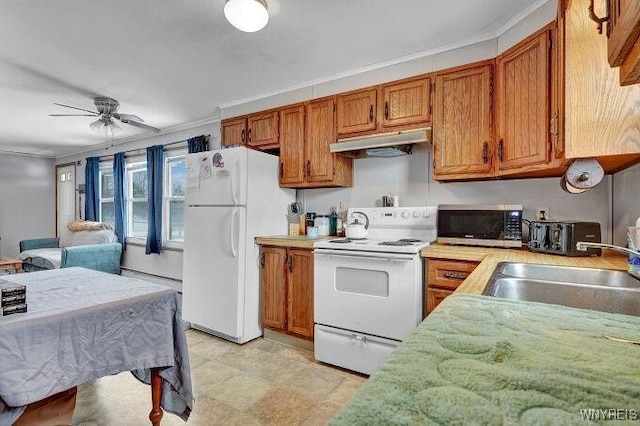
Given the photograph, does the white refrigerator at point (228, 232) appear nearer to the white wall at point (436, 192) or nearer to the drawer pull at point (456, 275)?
the white wall at point (436, 192)

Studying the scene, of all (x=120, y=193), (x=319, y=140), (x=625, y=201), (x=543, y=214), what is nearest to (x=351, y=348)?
(x=543, y=214)

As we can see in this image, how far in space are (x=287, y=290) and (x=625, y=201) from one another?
92.0 inches

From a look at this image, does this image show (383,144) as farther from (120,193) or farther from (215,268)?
(120,193)

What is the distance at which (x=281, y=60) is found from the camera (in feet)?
8.40

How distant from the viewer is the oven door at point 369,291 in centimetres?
208

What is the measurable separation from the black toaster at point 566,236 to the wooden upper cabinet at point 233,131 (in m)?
2.80

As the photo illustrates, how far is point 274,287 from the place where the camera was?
2836mm

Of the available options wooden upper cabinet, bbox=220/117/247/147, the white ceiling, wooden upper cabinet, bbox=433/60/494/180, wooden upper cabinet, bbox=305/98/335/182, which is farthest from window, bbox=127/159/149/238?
wooden upper cabinet, bbox=433/60/494/180

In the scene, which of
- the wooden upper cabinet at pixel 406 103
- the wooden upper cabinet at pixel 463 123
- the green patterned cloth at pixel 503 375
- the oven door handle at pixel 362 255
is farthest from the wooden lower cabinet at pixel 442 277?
the green patterned cloth at pixel 503 375

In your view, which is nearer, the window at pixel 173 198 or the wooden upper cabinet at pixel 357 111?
the wooden upper cabinet at pixel 357 111

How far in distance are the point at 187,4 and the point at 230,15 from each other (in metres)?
0.28

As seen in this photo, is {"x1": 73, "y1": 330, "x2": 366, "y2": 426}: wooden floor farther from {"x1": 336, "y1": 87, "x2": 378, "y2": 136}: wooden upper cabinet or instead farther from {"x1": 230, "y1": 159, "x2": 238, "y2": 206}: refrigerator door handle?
{"x1": 336, "y1": 87, "x2": 378, "y2": 136}: wooden upper cabinet

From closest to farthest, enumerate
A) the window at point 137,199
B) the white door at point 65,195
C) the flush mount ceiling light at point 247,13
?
→ the flush mount ceiling light at point 247,13 < the window at point 137,199 < the white door at point 65,195

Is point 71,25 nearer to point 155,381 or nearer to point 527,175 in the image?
point 155,381
